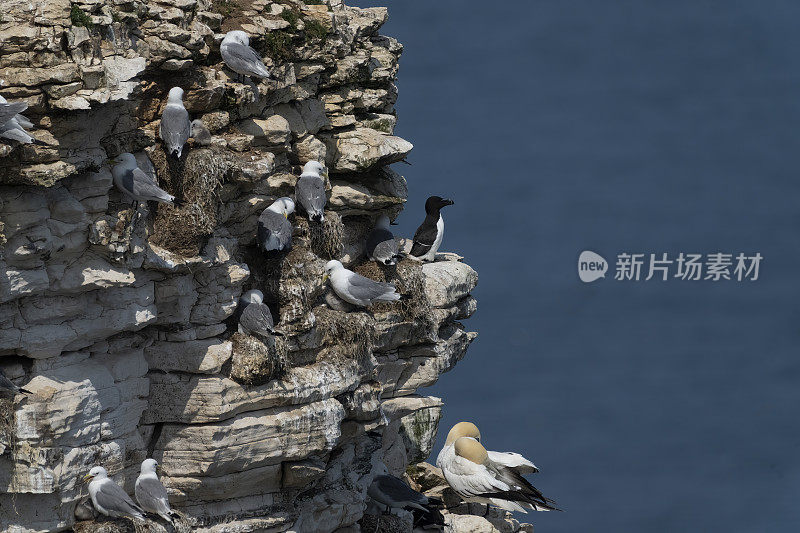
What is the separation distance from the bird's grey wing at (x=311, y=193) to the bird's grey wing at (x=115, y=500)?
159 inches

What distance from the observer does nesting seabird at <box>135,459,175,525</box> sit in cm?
1427

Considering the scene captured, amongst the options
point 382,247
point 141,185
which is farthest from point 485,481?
point 141,185

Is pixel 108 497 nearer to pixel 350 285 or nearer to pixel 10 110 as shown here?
pixel 10 110

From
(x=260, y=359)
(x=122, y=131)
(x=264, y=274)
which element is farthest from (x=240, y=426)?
(x=122, y=131)

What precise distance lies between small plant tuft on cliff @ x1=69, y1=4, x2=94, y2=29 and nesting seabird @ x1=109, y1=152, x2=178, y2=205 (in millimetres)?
1339

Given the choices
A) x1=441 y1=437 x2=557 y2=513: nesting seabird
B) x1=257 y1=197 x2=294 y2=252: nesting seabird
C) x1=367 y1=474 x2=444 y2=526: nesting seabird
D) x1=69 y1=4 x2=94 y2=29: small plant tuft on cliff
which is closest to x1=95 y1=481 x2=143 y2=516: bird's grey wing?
x1=257 y1=197 x2=294 y2=252: nesting seabird

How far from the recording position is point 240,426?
49.8 ft

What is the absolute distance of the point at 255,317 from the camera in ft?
50.2

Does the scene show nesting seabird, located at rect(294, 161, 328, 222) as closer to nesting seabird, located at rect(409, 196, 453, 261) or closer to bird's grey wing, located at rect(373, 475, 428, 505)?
nesting seabird, located at rect(409, 196, 453, 261)

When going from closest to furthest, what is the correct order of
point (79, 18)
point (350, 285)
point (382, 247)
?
point (79, 18) < point (350, 285) < point (382, 247)

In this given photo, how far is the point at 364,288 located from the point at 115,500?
4.30 meters

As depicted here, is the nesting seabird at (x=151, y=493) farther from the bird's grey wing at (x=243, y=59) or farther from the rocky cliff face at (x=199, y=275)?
the bird's grey wing at (x=243, y=59)

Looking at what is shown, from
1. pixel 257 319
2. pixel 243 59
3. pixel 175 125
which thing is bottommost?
pixel 257 319

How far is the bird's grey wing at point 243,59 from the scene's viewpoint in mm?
15188
